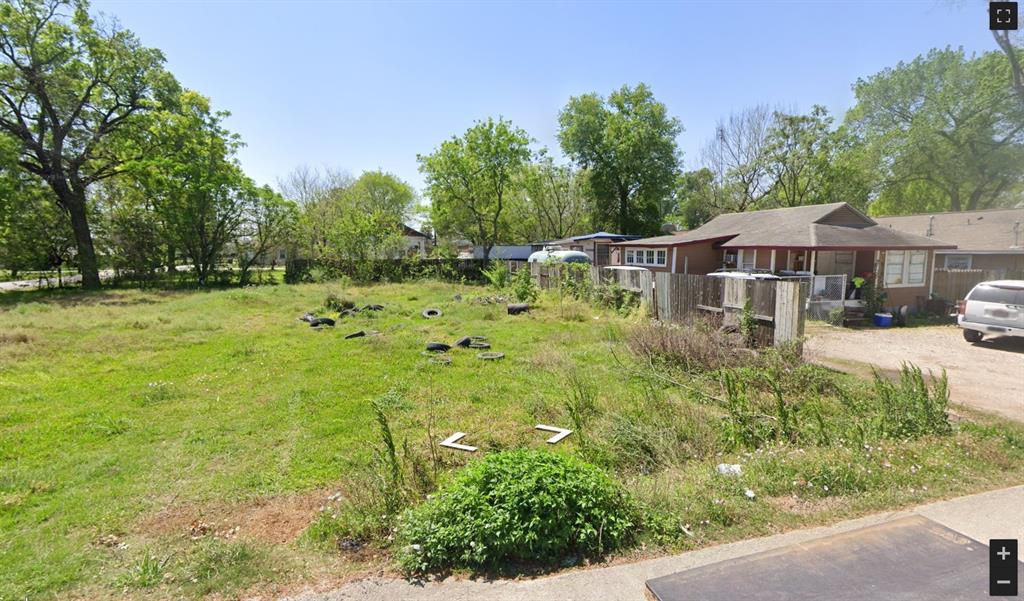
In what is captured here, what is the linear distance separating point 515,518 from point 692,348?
513cm

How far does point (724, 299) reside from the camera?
907 cm

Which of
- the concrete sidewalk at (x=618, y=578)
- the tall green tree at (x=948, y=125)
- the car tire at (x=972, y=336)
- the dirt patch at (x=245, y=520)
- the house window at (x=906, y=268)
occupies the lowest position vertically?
the dirt patch at (x=245, y=520)

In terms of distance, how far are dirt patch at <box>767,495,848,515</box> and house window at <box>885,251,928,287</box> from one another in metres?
15.1

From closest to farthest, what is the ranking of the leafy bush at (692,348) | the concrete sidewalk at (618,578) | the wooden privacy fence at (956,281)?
the concrete sidewalk at (618,578) < the leafy bush at (692,348) < the wooden privacy fence at (956,281)

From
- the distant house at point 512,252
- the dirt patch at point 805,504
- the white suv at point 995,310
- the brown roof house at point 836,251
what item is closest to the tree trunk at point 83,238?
the distant house at point 512,252

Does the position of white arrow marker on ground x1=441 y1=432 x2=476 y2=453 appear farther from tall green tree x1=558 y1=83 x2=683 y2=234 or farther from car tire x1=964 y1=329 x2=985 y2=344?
tall green tree x1=558 y1=83 x2=683 y2=234

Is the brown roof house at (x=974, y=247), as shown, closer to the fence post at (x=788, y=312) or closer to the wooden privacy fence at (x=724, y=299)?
the wooden privacy fence at (x=724, y=299)

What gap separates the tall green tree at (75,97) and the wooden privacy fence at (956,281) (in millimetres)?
34936

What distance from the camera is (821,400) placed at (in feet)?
17.9

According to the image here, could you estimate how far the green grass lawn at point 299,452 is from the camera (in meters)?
2.97

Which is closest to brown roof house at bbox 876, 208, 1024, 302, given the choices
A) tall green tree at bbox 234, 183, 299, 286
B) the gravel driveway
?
the gravel driveway

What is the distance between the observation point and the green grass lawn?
2.97m

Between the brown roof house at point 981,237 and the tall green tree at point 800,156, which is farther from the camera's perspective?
the tall green tree at point 800,156

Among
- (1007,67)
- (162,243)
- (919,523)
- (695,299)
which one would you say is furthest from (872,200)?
(162,243)
